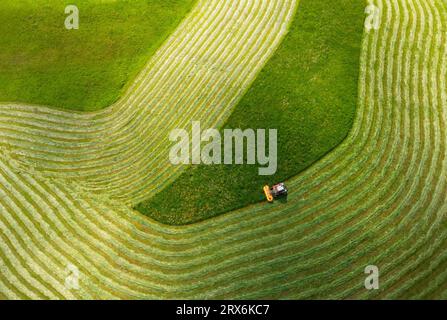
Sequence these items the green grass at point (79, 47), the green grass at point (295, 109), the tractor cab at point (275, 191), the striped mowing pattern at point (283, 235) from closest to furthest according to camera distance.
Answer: the striped mowing pattern at point (283, 235), the tractor cab at point (275, 191), the green grass at point (295, 109), the green grass at point (79, 47)

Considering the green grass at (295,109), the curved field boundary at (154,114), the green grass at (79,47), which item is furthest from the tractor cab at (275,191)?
the green grass at (79,47)

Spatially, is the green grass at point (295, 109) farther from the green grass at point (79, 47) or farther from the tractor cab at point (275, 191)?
the green grass at point (79, 47)

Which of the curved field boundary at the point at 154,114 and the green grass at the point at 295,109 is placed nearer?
the green grass at the point at 295,109

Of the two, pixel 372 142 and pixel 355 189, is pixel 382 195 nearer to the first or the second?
pixel 355 189

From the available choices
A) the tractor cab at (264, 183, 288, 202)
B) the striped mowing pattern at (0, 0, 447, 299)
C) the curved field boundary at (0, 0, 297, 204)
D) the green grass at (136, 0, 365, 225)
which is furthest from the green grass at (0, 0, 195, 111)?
the tractor cab at (264, 183, 288, 202)

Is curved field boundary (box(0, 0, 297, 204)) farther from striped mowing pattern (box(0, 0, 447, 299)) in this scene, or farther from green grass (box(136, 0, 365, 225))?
striped mowing pattern (box(0, 0, 447, 299))
